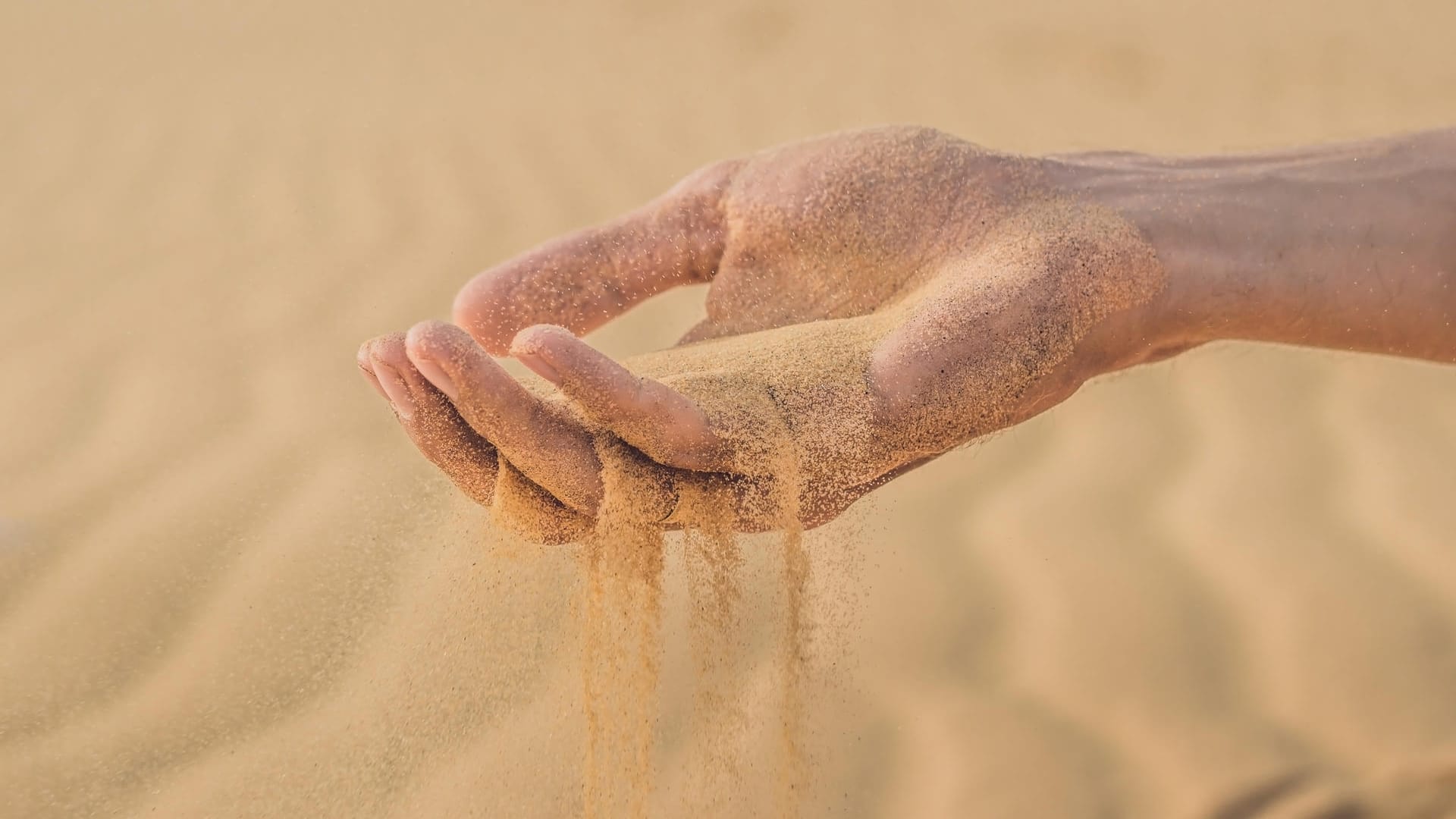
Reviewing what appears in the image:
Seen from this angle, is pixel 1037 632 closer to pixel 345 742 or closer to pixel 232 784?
pixel 345 742

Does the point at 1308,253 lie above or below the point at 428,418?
below

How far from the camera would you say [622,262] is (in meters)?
2.25

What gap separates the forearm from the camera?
2.01 metres

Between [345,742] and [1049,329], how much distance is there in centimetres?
138

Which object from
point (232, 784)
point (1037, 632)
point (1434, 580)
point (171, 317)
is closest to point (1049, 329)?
point (1037, 632)

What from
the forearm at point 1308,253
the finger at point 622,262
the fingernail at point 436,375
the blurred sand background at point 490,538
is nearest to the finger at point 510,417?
the fingernail at point 436,375

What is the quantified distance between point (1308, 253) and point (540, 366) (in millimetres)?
1362

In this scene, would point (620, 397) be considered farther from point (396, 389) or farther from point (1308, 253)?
point (1308, 253)

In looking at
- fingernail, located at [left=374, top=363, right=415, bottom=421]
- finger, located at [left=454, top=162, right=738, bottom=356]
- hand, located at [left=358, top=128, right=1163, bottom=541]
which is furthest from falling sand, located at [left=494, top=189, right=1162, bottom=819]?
finger, located at [left=454, top=162, right=738, bottom=356]

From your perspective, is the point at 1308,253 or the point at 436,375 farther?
the point at 1308,253

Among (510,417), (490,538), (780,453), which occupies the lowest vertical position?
(490,538)

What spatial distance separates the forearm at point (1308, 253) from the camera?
2.01 metres

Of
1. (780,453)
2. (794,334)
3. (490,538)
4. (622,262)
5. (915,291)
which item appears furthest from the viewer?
(622,262)

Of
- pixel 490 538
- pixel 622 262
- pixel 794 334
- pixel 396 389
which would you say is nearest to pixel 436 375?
pixel 396 389
